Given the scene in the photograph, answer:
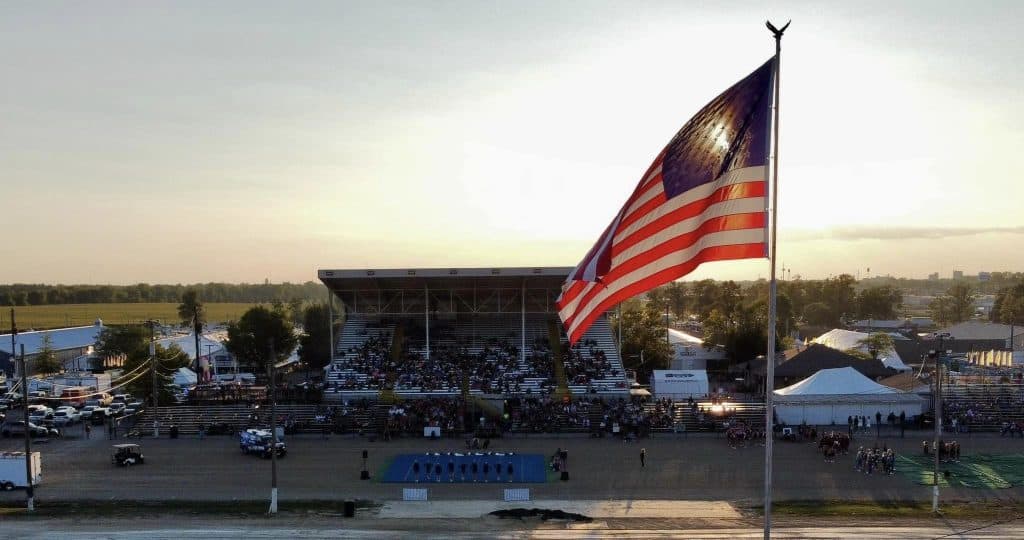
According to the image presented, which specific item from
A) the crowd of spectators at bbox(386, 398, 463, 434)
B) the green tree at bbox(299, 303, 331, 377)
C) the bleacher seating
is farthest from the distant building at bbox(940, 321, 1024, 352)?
the green tree at bbox(299, 303, 331, 377)

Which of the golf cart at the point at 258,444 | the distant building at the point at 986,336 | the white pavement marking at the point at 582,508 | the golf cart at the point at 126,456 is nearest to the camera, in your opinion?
the white pavement marking at the point at 582,508

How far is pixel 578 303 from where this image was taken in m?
15.1

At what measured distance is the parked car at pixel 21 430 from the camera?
46.2m

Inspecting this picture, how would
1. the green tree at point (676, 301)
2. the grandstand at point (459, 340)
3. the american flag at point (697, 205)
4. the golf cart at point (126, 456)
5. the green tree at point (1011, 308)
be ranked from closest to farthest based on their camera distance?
1. the american flag at point (697, 205)
2. the golf cart at point (126, 456)
3. the grandstand at point (459, 340)
4. the green tree at point (1011, 308)
5. the green tree at point (676, 301)

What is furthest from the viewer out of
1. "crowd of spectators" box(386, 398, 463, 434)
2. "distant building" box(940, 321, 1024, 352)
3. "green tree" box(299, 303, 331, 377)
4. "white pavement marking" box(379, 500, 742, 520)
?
"distant building" box(940, 321, 1024, 352)

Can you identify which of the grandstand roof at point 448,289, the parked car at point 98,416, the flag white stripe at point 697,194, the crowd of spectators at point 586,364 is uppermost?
the flag white stripe at point 697,194

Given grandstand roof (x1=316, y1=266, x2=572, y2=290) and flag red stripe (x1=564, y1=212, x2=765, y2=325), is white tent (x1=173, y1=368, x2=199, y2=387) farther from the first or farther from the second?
flag red stripe (x1=564, y1=212, x2=765, y2=325)

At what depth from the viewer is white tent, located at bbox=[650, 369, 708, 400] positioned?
5262 centimetres

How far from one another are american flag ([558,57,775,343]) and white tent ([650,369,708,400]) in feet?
131

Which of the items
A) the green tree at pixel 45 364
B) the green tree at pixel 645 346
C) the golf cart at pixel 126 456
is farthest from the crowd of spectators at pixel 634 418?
the green tree at pixel 45 364

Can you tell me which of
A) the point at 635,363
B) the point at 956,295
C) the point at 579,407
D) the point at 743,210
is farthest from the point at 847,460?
the point at 956,295

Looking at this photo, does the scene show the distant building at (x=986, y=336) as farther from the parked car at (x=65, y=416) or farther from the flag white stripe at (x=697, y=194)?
the flag white stripe at (x=697, y=194)

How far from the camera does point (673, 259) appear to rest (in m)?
13.3

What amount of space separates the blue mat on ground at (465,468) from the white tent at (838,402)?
1736 cm
